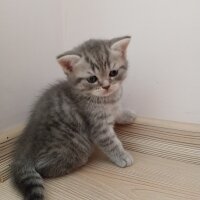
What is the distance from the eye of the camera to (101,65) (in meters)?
1.03

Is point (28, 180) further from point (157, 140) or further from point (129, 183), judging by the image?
point (157, 140)

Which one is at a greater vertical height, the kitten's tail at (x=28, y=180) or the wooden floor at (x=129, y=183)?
the kitten's tail at (x=28, y=180)

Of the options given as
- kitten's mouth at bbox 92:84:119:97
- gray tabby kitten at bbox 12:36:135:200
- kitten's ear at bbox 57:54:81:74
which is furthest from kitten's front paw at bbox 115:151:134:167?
kitten's ear at bbox 57:54:81:74

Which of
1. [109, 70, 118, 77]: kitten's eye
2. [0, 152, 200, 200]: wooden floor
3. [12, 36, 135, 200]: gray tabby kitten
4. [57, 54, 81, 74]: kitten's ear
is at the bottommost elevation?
[0, 152, 200, 200]: wooden floor

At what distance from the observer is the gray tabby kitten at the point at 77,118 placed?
3.36 feet

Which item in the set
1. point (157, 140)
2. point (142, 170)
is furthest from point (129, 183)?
point (157, 140)

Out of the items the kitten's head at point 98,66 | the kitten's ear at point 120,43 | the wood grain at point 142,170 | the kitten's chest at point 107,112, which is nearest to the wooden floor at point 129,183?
the wood grain at point 142,170


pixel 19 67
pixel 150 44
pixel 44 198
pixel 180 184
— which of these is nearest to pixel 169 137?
pixel 180 184

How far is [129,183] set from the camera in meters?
0.99

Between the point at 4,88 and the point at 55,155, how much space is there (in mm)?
291

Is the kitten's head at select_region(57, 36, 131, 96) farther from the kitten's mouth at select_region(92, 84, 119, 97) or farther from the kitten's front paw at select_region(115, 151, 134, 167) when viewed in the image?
the kitten's front paw at select_region(115, 151, 134, 167)

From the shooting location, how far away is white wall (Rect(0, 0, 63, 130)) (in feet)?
3.57

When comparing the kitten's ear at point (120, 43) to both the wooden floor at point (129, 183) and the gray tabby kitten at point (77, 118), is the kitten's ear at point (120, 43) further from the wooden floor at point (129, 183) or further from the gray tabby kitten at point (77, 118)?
the wooden floor at point (129, 183)

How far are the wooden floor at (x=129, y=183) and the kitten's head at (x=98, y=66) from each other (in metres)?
0.27
